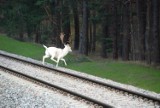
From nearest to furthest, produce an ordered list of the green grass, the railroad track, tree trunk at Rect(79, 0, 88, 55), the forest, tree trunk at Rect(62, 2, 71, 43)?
1. the railroad track
2. the green grass
3. the forest
4. tree trunk at Rect(79, 0, 88, 55)
5. tree trunk at Rect(62, 2, 71, 43)

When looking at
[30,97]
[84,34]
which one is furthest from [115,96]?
[84,34]

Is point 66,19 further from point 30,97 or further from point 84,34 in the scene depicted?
point 30,97

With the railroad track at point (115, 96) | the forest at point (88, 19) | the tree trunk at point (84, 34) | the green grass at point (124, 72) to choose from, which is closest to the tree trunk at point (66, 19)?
the forest at point (88, 19)

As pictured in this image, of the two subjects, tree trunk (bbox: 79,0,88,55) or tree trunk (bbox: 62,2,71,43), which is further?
tree trunk (bbox: 62,2,71,43)

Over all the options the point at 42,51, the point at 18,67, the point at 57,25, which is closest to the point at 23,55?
the point at 42,51

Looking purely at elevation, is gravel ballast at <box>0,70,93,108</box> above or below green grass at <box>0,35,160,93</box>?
above

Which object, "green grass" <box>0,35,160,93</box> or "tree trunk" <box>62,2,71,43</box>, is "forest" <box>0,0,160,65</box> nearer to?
"tree trunk" <box>62,2,71,43</box>

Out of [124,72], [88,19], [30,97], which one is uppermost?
[88,19]

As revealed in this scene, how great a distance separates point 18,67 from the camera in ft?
73.7

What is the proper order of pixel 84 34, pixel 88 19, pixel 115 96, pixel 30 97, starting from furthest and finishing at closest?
pixel 88 19 → pixel 84 34 → pixel 115 96 → pixel 30 97

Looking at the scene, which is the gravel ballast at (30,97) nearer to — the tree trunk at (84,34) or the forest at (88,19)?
the forest at (88,19)

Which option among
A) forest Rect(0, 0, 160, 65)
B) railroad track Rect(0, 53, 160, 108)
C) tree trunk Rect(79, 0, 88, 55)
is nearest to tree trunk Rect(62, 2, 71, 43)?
forest Rect(0, 0, 160, 65)

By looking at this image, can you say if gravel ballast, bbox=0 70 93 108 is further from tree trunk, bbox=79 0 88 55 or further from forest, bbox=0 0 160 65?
tree trunk, bbox=79 0 88 55

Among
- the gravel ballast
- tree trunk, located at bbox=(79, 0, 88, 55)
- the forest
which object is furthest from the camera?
tree trunk, located at bbox=(79, 0, 88, 55)
